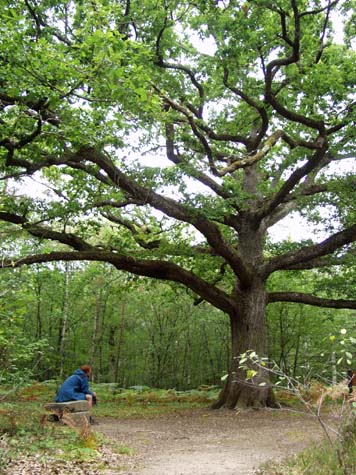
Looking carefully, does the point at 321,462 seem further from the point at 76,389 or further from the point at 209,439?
Answer: the point at 76,389

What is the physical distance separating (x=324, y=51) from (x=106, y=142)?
5.75m

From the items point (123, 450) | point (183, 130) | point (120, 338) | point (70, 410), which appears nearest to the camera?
point (123, 450)

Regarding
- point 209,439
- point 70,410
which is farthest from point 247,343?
point 70,410

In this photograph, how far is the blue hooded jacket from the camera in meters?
8.72

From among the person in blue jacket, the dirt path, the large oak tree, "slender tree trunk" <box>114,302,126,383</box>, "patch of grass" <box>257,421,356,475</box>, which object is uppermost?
the large oak tree

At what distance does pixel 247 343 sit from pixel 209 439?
460cm

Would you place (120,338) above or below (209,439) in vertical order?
above

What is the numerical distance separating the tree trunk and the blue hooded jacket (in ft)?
13.9

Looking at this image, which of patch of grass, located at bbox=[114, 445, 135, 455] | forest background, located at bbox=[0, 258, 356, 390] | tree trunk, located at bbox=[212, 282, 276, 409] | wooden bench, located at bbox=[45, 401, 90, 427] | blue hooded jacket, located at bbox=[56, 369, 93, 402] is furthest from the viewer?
forest background, located at bbox=[0, 258, 356, 390]

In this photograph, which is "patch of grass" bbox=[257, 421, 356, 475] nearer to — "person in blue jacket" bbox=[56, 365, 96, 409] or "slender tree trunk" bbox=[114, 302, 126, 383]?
"person in blue jacket" bbox=[56, 365, 96, 409]

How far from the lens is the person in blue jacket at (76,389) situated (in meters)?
8.72

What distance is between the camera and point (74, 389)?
8875mm

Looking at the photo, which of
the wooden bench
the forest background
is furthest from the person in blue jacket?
the forest background

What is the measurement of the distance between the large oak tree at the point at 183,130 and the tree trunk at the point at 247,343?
4 cm
